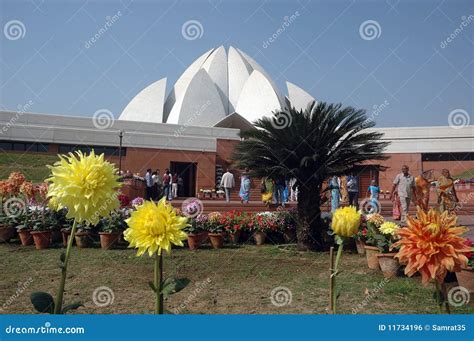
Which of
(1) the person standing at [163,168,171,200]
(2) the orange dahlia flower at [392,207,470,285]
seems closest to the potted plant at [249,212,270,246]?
(2) the orange dahlia flower at [392,207,470,285]

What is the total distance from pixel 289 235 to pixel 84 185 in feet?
22.7

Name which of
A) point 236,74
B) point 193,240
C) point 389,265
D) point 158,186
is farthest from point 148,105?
point 389,265

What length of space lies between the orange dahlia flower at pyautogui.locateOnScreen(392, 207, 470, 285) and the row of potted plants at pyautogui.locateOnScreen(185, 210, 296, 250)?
19.9 feet

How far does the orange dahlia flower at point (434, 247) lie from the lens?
130 centimetres

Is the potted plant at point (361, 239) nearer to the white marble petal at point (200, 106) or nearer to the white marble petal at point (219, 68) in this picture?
the white marble petal at point (200, 106)

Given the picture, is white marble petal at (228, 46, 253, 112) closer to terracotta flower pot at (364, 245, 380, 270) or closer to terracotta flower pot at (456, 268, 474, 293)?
terracotta flower pot at (364, 245, 380, 270)

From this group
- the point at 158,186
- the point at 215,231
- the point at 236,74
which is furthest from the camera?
the point at 236,74

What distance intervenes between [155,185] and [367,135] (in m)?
11.4

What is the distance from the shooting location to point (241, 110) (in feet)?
125

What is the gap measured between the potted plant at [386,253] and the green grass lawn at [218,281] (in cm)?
13

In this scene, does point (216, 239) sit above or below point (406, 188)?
below

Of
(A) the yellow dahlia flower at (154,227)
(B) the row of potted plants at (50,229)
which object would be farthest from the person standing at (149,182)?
(A) the yellow dahlia flower at (154,227)

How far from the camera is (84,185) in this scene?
1329 millimetres

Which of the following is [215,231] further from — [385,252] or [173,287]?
[173,287]
